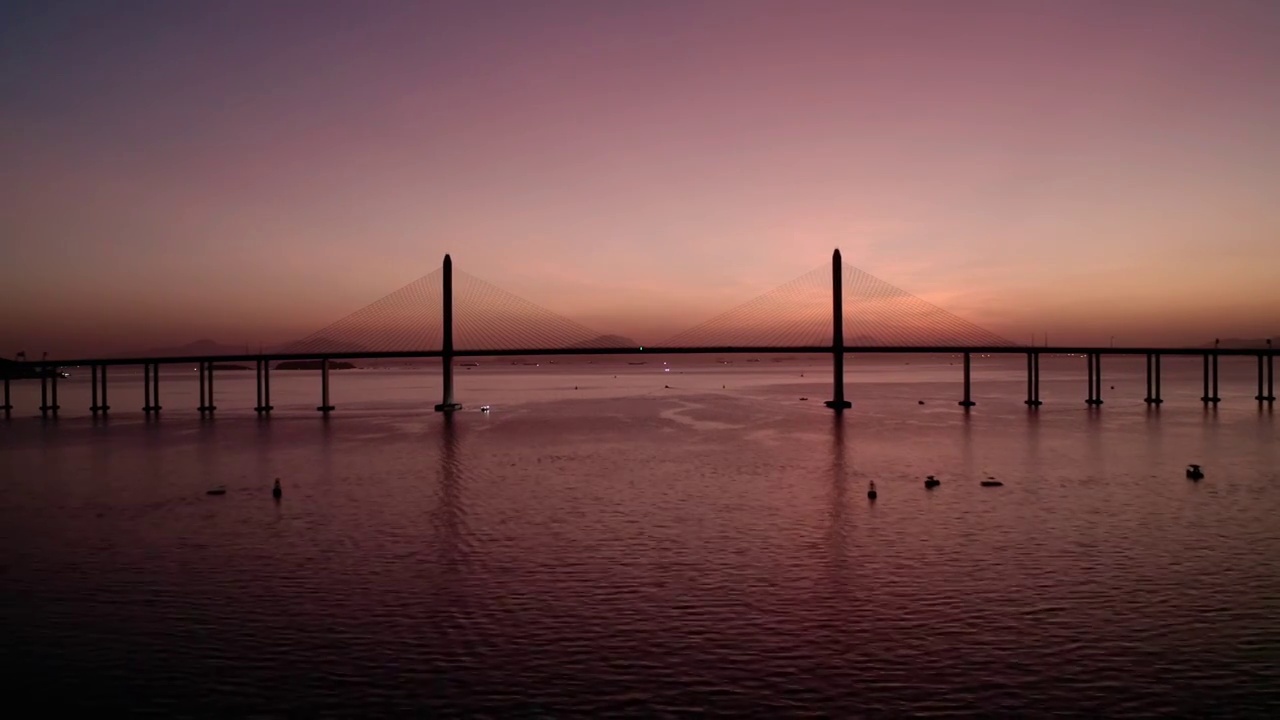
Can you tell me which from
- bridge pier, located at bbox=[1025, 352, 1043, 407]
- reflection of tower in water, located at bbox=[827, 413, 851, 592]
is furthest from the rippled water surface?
bridge pier, located at bbox=[1025, 352, 1043, 407]

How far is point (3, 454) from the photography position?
51.1 m

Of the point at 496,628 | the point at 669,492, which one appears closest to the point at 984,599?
the point at 496,628

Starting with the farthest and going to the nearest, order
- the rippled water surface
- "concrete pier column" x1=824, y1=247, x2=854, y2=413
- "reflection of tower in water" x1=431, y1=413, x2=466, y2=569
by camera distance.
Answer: "concrete pier column" x1=824, y1=247, x2=854, y2=413
"reflection of tower in water" x1=431, y1=413, x2=466, y2=569
the rippled water surface

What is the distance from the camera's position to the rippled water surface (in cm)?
1339

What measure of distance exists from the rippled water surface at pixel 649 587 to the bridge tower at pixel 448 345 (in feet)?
161

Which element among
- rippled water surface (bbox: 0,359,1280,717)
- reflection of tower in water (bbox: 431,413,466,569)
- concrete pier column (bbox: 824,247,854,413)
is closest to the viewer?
rippled water surface (bbox: 0,359,1280,717)

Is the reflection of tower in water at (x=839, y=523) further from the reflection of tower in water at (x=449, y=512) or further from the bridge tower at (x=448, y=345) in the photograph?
the bridge tower at (x=448, y=345)

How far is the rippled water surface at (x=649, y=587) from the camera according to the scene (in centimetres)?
1339

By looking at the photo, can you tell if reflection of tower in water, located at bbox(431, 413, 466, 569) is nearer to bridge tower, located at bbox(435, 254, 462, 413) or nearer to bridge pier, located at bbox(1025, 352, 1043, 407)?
bridge tower, located at bbox(435, 254, 462, 413)

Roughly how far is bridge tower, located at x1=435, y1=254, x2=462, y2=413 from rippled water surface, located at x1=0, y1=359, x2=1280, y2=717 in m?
49.2

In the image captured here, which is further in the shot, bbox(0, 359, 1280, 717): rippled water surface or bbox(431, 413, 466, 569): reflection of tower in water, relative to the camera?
bbox(431, 413, 466, 569): reflection of tower in water

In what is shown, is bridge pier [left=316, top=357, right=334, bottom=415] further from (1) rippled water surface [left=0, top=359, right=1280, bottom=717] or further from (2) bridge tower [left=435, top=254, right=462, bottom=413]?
(1) rippled water surface [left=0, top=359, right=1280, bottom=717]

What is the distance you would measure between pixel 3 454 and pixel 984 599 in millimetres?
52116

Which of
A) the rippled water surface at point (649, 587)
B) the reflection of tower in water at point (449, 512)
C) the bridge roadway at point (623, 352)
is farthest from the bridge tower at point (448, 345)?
the rippled water surface at point (649, 587)
